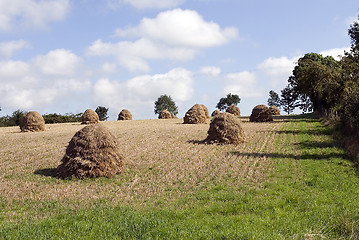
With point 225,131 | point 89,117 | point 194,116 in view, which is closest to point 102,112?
point 89,117

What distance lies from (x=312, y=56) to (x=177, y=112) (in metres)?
44.9

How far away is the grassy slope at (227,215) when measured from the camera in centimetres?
757

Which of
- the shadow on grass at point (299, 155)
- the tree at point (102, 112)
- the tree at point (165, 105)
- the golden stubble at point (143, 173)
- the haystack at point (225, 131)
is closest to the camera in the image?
the golden stubble at point (143, 173)

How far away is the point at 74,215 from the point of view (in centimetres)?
903

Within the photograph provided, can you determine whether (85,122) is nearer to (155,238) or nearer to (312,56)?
(155,238)

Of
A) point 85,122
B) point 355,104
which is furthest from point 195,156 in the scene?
point 85,122

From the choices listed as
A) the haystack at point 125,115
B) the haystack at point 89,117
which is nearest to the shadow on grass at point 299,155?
the haystack at point 89,117

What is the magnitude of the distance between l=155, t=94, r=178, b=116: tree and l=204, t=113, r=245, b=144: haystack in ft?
237

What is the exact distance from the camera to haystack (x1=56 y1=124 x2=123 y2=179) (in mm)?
14344

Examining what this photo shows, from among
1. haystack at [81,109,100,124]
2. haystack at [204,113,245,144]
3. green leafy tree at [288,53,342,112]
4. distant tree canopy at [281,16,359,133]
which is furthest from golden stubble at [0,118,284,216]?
haystack at [81,109,100,124]

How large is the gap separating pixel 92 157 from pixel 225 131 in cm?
1173

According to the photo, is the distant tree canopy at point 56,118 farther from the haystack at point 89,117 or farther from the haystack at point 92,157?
the haystack at point 92,157

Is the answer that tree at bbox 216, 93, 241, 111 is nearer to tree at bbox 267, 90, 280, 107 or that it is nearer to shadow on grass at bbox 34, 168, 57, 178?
tree at bbox 267, 90, 280, 107

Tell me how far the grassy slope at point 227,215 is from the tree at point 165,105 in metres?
83.1
